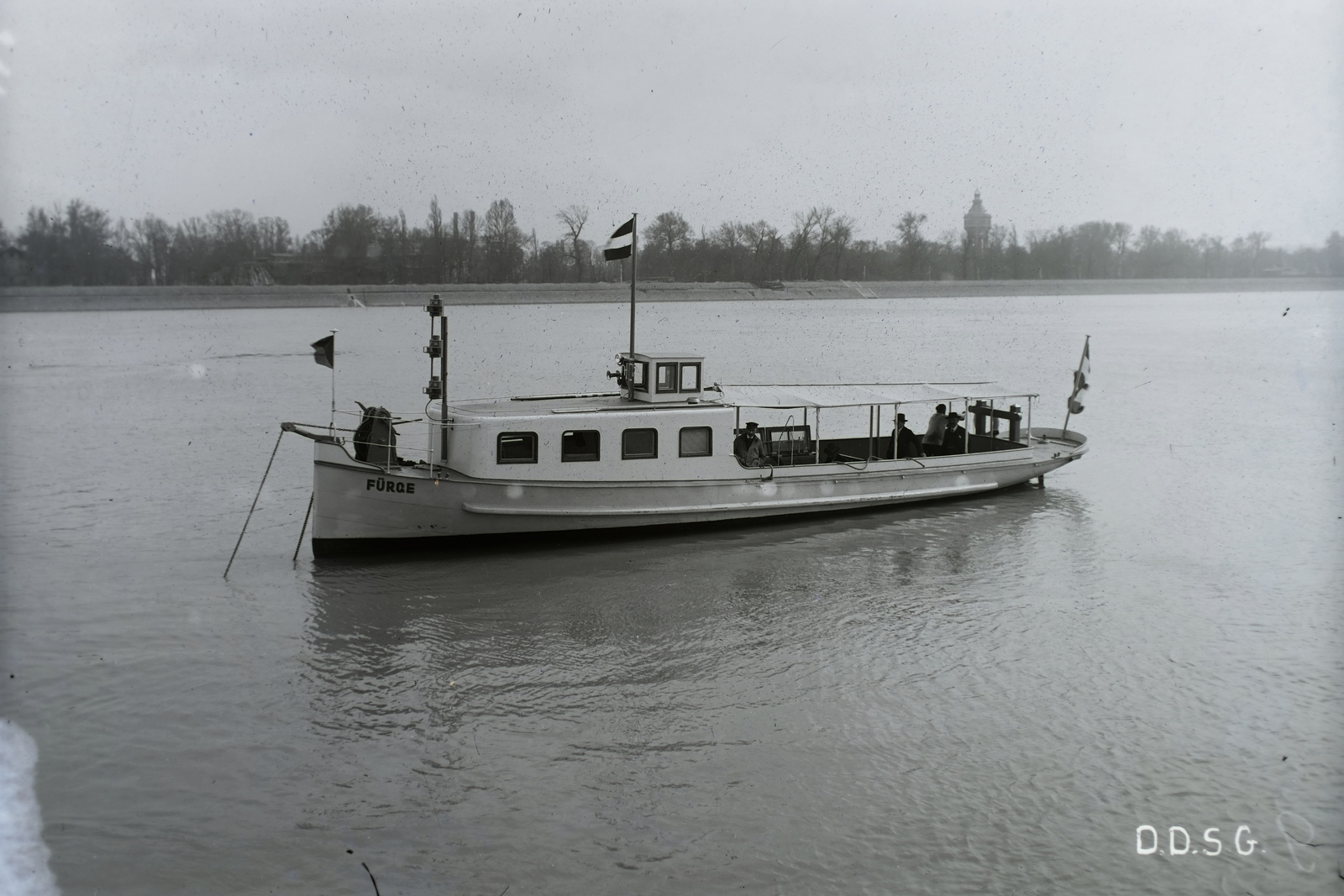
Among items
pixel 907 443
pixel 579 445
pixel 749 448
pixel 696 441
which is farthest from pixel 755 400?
pixel 579 445

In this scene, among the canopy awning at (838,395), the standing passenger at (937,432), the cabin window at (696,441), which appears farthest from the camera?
the standing passenger at (937,432)

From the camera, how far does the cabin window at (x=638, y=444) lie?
1850 cm

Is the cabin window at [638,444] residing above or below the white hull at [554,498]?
above

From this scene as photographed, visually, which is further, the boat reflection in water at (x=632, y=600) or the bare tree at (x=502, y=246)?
the bare tree at (x=502, y=246)

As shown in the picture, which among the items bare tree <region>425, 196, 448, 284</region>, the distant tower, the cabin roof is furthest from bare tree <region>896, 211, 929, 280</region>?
the cabin roof

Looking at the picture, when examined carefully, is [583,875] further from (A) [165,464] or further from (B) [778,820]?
(A) [165,464]

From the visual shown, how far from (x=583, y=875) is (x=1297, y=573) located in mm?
14235

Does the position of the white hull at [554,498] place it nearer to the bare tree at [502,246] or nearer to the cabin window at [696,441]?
the cabin window at [696,441]

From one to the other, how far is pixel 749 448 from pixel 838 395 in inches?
108

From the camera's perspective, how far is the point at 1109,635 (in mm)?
15203

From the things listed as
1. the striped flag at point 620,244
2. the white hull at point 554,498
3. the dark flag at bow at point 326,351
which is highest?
the striped flag at point 620,244

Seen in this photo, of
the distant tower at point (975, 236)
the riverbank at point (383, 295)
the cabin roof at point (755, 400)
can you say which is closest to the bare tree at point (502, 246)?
the riverbank at point (383, 295)

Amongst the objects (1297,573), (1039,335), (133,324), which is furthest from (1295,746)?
(133,324)

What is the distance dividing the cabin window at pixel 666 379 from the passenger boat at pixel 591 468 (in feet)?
0.07
